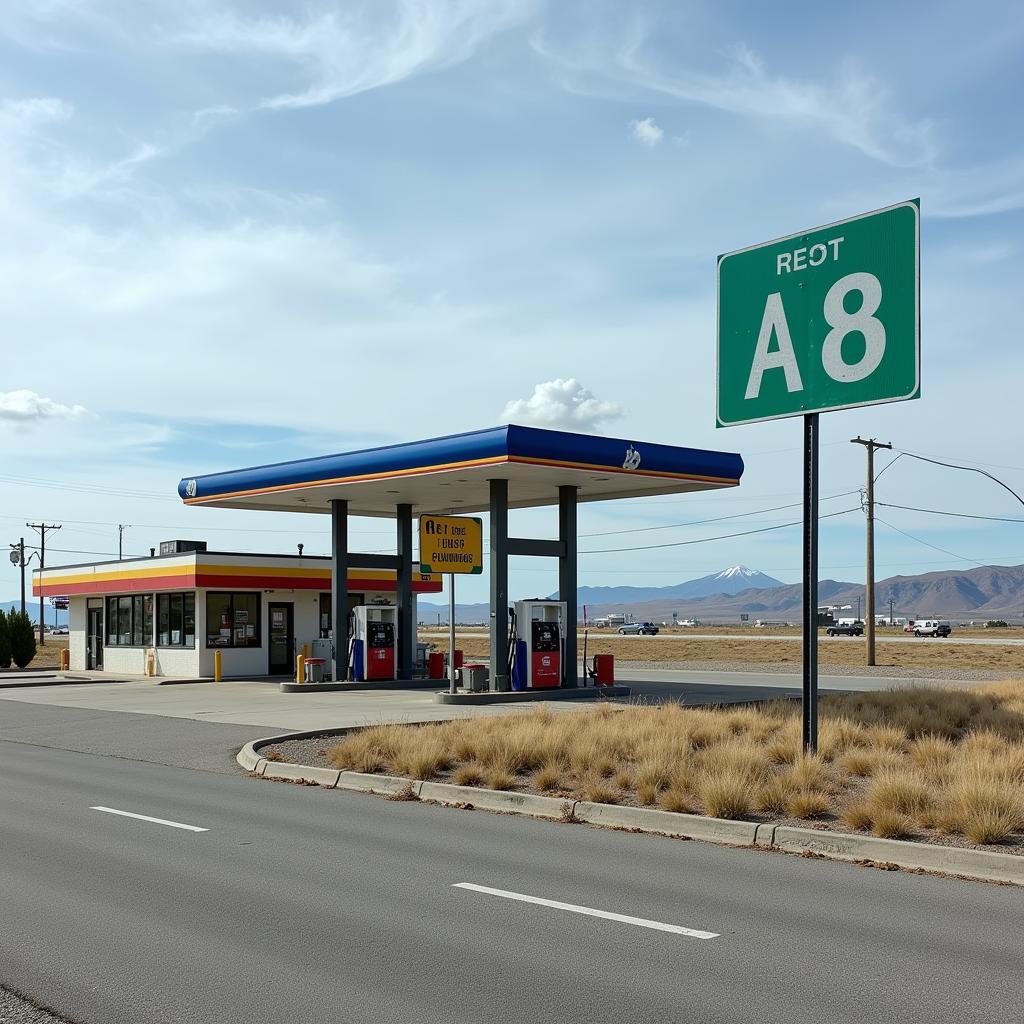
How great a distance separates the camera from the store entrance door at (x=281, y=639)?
3856 centimetres

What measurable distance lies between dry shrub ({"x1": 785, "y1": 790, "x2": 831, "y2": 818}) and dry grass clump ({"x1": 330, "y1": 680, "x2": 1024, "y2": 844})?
0.01 meters

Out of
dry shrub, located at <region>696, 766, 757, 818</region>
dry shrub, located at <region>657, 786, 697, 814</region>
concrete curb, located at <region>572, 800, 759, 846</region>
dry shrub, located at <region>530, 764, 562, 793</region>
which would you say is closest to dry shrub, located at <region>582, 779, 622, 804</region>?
concrete curb, located at <region>572, 800, 759, 846</region>

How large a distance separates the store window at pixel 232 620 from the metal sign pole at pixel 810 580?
2657 cm

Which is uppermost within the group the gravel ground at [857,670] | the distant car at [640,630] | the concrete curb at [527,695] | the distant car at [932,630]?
the concrete curb at [527,695]

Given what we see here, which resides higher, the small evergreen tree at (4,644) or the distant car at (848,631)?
the small evergreen tree at (4,644)

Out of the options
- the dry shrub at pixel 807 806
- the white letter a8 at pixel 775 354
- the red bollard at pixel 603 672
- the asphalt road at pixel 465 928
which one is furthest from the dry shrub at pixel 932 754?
the red bollard at pixel 603 672

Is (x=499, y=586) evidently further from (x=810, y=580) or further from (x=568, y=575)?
(x=810, y=580)

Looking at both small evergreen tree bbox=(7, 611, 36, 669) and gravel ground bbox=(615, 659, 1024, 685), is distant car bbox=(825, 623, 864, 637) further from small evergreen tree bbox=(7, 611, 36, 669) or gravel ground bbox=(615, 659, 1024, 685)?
small evergreen tree bbox=(7, 611, 36, 669)

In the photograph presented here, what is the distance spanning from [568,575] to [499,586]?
2.30 meters

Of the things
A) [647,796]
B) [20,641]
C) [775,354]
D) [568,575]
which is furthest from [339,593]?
[20,641]

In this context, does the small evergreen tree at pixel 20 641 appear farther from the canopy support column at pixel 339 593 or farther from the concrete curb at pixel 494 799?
the concrete curb at pixel 494 799

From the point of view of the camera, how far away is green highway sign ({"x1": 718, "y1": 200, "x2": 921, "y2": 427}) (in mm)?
13070

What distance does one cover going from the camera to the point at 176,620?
38188 mm

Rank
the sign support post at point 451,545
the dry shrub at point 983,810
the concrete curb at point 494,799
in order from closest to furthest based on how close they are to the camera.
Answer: the dry shrub at point 983,810 < the concrete curb at point 494,799 < the sign support post at point 451,545
